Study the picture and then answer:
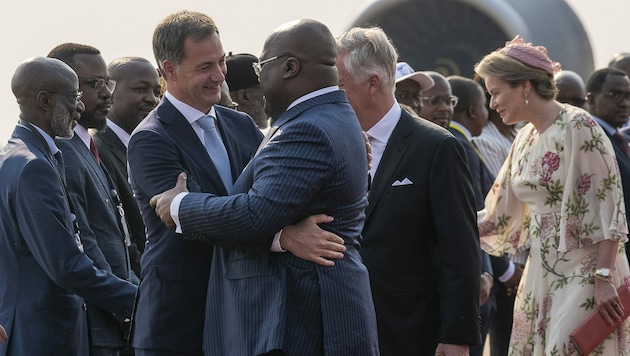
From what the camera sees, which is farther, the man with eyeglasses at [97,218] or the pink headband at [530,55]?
the pink headband at [530,55]

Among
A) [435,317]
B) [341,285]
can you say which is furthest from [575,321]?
[341,285]

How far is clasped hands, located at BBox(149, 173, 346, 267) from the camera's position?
3613mm

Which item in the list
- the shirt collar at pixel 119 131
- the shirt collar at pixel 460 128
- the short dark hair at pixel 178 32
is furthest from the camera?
the shirt collar at pixel 460 128

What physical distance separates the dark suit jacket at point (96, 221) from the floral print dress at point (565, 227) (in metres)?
1.96

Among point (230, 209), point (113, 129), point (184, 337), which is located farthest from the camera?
point (113, 129)

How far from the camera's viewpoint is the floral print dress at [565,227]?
5.44 metres

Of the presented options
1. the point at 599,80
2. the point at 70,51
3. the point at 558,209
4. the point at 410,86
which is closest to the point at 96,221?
the point at 70,51

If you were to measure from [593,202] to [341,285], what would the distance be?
7.16 feet

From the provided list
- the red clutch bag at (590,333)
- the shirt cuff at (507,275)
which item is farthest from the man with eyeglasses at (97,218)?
the shirt cuff at (507,275)

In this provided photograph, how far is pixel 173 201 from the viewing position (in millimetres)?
3693

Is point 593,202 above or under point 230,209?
under

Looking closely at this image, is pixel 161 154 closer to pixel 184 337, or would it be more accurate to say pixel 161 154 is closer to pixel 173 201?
pixel 173 201

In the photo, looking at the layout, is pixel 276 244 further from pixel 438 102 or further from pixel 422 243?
pixel 438 102

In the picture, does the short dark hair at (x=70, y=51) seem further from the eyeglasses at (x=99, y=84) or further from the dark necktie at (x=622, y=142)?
the dark necktie at (x=622, y=142)
